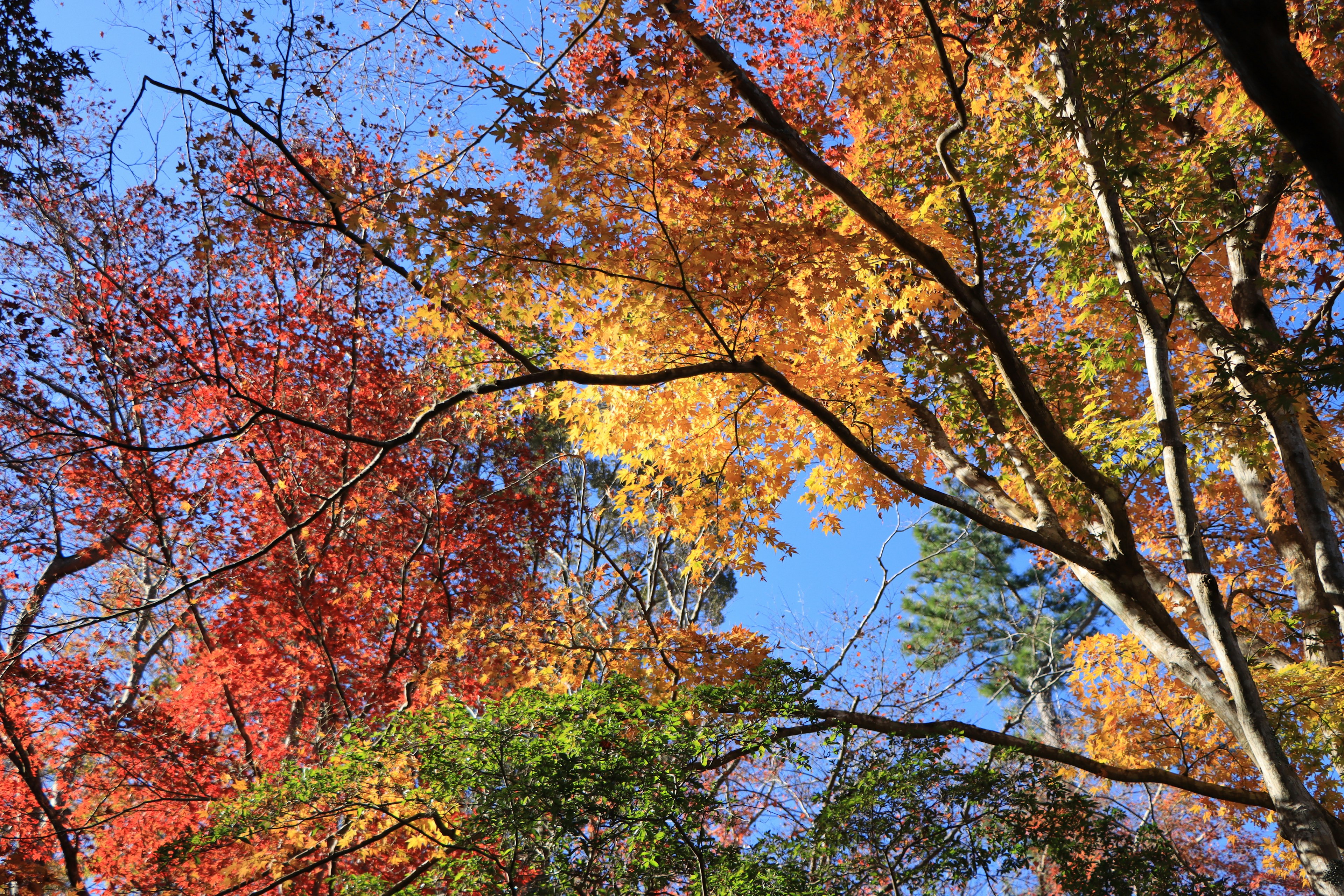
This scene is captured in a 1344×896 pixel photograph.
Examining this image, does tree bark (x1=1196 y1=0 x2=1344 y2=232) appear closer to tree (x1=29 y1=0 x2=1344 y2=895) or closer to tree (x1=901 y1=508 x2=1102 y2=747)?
tree (x1=29 y1=0 x2=1344 y2=895)

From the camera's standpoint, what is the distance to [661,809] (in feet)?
14.5

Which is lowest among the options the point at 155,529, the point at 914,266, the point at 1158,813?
the point at 1158,813

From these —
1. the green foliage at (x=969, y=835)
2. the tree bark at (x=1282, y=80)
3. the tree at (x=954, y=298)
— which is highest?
the tree at (x=954, y=298)

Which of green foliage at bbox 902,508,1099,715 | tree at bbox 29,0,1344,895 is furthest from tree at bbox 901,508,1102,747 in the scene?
tree at bbox 29,0,1344,895

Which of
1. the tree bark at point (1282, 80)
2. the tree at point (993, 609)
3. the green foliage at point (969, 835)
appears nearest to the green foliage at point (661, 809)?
the green foliage at point (969, 835)

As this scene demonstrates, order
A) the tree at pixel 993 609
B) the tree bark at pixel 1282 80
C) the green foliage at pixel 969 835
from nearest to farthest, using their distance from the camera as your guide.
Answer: the tree bark at pixel 1282 80 → the green foliage at pixel 969 835 → the tree at pixel 993 609

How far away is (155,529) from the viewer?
10.1m

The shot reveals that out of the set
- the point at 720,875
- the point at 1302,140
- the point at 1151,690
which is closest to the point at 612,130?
the point at 1302,140

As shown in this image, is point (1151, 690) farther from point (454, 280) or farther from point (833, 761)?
point (454, 280)

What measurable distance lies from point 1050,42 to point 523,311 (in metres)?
4.20

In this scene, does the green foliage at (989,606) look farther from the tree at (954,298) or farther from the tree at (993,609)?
the tree at (954,298)

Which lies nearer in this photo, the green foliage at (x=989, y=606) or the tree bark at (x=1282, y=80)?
the tree bark at (x=1282, y=80)

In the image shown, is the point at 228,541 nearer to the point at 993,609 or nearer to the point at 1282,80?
the point at 1282,80

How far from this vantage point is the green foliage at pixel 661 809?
4.47 meters
